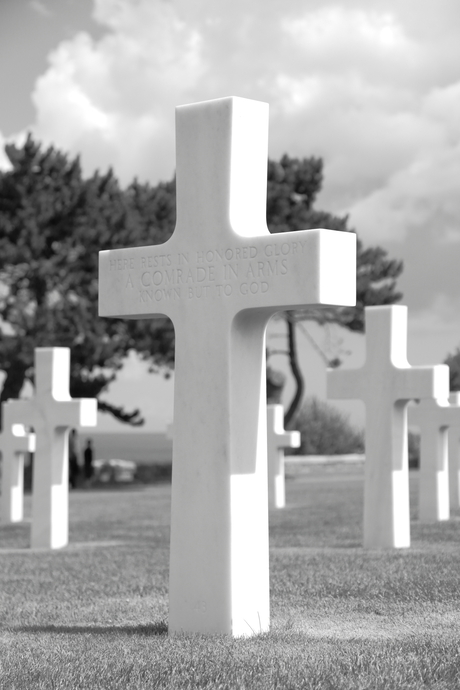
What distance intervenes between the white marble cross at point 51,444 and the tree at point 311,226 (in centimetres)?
2531

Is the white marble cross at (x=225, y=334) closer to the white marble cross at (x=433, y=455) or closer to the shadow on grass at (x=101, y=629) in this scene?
the shadow on grass at (x=101, y=629)

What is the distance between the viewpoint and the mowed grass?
5797mm

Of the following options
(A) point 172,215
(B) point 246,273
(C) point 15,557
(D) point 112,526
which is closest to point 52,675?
(B) point 246,273

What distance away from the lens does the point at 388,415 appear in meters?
12.6

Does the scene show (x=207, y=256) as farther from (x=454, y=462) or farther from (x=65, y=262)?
(x=65, y=262)

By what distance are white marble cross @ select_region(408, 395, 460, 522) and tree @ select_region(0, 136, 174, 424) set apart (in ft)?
61.9

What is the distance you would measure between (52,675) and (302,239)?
9.49ft

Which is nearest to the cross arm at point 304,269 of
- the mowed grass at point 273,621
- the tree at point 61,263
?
the mowed grass at point 273,621

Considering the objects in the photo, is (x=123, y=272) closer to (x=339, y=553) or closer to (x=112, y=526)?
(x=339, y=553)

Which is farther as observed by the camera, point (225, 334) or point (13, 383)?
point (13, 383)

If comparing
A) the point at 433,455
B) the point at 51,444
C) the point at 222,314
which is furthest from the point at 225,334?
the point at 433,455

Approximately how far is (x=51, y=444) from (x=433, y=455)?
19.1 ft

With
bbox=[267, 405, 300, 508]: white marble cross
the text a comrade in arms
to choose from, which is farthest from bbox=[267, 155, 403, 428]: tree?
the text a comrade in arms

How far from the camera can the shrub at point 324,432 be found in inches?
1793
